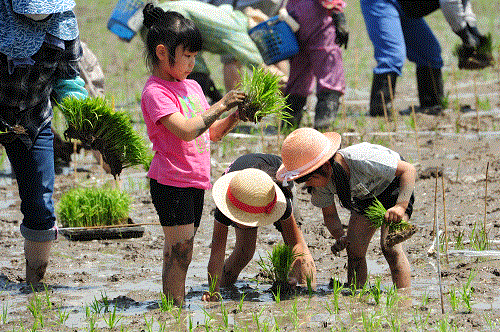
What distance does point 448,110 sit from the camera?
25.4 ft

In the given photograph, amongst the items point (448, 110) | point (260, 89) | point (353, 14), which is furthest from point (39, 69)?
point (353, 14)

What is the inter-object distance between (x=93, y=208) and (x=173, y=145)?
5.20ft

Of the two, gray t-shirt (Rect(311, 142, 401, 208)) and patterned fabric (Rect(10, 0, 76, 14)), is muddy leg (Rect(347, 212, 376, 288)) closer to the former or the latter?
gray t-shirt (Rect(311, 142, 401, 208))

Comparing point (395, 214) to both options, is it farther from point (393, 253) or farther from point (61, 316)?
point (61, 316)

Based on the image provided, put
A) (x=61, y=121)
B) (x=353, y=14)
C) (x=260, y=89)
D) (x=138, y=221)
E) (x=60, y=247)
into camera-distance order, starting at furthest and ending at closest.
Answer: (x=353, y=14) → (x=61, y=121) → (x=138, y=221) → (x=60, y=247) → (x=260, y=89)

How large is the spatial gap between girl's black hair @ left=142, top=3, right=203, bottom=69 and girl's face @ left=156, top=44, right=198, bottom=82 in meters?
0.01

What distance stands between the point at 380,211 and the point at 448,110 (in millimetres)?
4734

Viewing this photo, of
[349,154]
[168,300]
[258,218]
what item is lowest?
[168,300]

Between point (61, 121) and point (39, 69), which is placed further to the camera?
point (61, 121)

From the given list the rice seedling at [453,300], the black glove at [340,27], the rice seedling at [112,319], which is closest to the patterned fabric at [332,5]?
the black glove at [340,27]

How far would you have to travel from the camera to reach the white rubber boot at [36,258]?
3.64m

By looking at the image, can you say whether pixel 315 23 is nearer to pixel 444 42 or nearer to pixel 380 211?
pixel 380 211

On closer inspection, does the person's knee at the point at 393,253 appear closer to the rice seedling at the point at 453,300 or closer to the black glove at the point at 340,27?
the rice seedling at the point at 453,300

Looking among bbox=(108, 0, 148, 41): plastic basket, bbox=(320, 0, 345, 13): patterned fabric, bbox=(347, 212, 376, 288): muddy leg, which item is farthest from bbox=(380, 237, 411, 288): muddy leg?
bbox=(108, 0, 148, 41): plastic basket
